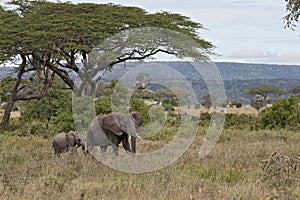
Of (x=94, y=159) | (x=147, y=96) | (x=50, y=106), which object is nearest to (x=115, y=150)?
(x=94, y=159)

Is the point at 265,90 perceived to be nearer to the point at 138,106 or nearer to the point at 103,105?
the point at 138,106

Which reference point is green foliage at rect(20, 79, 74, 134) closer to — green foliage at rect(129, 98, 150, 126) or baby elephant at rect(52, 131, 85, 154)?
green foliage at rect(129, 98, 150, 126)

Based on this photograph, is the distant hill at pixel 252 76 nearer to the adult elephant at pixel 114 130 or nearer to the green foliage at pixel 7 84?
the green foliage at pixel 7 84

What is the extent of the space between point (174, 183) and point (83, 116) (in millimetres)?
11225

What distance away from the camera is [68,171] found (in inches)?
371

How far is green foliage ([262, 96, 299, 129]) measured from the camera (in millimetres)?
22906

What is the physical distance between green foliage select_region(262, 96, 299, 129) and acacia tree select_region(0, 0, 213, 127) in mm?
4617

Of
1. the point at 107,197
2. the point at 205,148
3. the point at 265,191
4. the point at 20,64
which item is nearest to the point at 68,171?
the point at 107,197

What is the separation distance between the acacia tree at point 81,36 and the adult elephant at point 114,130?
19.9 ft

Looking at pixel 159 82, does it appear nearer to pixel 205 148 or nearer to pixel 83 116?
pixel 205 148

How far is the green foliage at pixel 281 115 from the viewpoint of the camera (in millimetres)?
22906

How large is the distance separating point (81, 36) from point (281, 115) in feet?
31.1

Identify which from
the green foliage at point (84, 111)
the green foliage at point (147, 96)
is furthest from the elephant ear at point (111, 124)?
the green foliage at point (147, 96)

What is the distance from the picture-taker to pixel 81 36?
18875 mm
